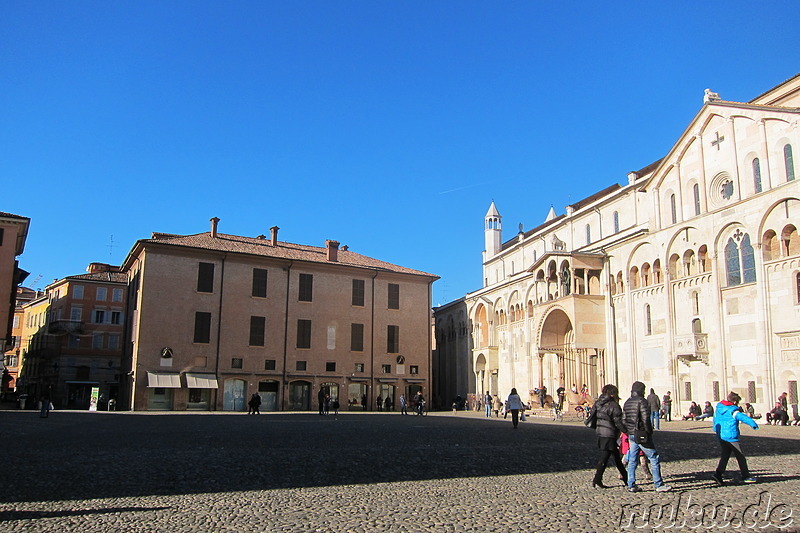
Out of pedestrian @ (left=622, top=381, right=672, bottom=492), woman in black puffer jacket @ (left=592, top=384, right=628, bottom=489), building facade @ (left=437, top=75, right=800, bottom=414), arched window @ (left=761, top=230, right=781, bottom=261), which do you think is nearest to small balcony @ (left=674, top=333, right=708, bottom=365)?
building facade @ (left=437, top=75, right=800, bottom=414)

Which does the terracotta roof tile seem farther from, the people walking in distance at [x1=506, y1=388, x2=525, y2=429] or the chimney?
the people walking in distance at [x1=506, y1=388, x2=525, y2=429]

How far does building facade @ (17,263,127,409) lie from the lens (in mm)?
59719

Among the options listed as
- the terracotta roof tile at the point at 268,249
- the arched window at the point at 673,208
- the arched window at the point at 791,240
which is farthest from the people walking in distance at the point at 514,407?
the terracotta roof tile at the point at 268,249

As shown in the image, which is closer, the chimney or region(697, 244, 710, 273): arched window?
region(697, 244, 710, 273): arched window

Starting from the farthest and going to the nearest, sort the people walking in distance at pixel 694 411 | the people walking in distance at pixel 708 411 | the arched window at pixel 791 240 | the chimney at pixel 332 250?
the chimney at pixel 332 250, the people walking in distance at pixel 694 411, the people walking in distance at pixel 708 411, the arched window at pixel 791 240

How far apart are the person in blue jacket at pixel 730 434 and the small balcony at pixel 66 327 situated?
60878mm

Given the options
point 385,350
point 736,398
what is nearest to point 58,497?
point 736,398

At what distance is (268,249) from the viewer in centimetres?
4831

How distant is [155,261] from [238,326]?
678cm

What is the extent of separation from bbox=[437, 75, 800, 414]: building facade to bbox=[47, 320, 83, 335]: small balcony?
4068 cm

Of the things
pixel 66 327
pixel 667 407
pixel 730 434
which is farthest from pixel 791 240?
pixel 66 327

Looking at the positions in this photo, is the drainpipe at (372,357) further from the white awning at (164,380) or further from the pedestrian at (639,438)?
the pedestrian at (639,438)

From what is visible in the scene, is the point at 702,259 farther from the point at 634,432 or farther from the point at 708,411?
the point at 634,432

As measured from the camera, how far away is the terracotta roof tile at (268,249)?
45.1 m
